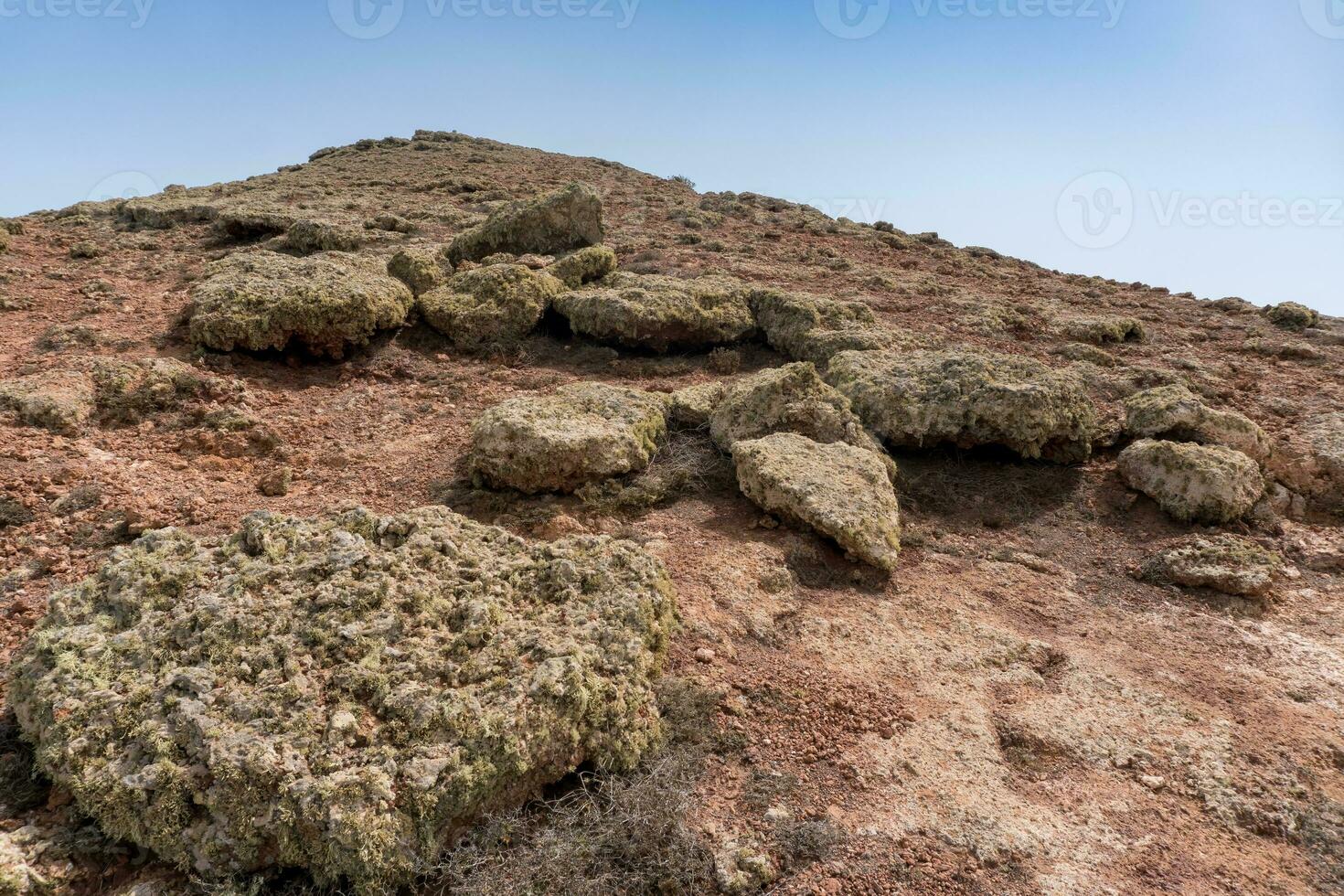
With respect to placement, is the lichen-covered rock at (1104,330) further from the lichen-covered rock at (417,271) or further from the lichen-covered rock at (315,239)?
the lichen-covered rock at (315,239)

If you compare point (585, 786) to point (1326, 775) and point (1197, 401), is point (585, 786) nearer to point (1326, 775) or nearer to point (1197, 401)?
point (1326, 775)

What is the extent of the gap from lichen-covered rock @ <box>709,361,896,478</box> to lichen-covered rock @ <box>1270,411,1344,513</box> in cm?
437

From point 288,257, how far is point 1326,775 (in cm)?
1167

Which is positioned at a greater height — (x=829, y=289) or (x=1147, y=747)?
(x=829, y=289)

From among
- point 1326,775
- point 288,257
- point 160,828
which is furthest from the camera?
point 288,257

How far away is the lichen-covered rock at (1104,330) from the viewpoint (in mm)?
11125

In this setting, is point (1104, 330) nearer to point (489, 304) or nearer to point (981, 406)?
point (981, 406)

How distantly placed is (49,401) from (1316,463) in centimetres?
1280

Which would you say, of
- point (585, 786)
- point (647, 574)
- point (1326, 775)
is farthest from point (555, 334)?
point (1326, 775)

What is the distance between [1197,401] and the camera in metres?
8.20

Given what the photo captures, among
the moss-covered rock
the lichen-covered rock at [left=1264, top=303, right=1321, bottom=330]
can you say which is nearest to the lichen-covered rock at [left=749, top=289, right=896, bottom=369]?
the moss-covered rock

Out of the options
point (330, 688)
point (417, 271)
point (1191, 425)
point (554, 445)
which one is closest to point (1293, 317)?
Answer: point (1191, 425)

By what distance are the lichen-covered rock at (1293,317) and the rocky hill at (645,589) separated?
0.34 meters

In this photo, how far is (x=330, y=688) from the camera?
149 inches
